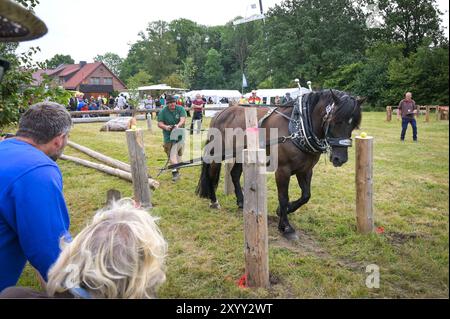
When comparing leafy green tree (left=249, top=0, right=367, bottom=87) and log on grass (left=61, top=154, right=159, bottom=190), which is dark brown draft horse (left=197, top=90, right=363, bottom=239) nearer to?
log on grass (left=61, top=154, right=159, bottom=190)

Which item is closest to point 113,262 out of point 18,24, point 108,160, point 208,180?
point 18,24

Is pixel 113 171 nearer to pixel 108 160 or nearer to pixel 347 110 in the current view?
pixel 108 160

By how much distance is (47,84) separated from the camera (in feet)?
14.1

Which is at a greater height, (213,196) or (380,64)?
(380,64)

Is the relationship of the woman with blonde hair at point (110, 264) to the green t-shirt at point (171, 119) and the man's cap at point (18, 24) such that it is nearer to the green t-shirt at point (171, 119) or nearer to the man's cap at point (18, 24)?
the man's cap at point (18, 24)

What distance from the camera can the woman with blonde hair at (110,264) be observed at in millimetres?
1299

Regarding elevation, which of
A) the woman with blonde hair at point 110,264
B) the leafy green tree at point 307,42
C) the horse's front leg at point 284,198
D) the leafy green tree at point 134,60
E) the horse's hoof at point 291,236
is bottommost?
the horse's hoof at point 291,236

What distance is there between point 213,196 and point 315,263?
7.60 feet

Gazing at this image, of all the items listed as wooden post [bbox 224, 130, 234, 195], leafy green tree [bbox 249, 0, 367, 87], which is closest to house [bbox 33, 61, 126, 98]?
leafy green tree [bbox 249, 0, 367, 87]

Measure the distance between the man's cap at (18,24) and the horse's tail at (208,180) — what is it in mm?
4396

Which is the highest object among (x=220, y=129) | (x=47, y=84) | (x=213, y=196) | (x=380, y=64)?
(x=380, y=64)

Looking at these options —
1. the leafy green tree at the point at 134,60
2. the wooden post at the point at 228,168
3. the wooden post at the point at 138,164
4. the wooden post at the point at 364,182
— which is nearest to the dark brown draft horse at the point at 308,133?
the wooden post at the point at 364,182

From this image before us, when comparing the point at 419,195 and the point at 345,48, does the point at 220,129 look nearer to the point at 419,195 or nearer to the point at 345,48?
the point at 419,195
